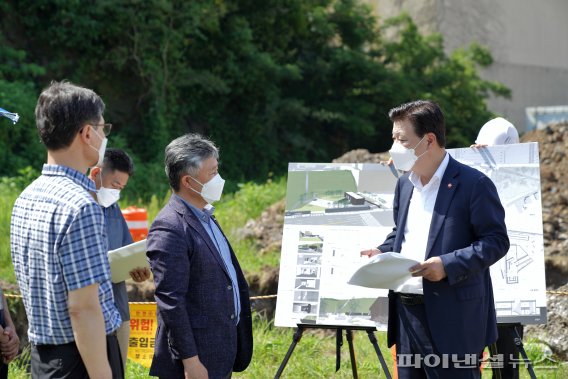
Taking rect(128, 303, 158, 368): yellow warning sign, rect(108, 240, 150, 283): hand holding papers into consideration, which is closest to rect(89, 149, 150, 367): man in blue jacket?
rect(108, 240, 150, 283): hand holding papers

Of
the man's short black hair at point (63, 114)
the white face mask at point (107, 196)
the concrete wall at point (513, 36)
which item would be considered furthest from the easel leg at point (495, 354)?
the concrete wall at point (513, 36)

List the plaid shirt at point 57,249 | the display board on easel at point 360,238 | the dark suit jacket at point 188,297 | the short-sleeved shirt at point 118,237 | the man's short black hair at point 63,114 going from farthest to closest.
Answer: the display board on easel at point 360,238 < the short-sleeved shirt at point 118,237 < the dark suit jacket at point 188,297 < the man's short black hair at point 63,114 < the plaid shirt at point 57,249

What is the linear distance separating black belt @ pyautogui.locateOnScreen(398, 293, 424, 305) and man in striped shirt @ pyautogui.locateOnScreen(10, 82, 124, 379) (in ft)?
4.82

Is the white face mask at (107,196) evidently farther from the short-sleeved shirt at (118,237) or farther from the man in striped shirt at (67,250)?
the man in striped shirt at (67,250)

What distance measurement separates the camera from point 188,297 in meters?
3.51

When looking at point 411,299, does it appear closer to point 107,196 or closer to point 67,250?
point 67,250

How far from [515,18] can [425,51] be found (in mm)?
5740

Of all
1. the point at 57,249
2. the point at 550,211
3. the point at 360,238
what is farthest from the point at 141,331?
the point at 550,211

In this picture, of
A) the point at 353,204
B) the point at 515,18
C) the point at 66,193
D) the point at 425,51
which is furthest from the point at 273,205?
the point at 515,18

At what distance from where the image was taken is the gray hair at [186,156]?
361 cm

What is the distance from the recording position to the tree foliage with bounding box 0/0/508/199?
14.6 m

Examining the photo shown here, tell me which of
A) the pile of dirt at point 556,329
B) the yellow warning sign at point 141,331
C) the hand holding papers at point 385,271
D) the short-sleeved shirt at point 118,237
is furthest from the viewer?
the pile of dirt at point 556,329

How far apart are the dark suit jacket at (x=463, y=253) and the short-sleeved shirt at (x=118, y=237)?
1.80 meters

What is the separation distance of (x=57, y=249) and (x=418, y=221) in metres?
1.81
